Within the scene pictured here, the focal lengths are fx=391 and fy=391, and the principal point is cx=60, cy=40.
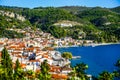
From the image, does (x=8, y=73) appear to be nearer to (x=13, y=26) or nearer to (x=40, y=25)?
(x=13, y=26)

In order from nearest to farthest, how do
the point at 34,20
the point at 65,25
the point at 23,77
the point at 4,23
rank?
the point at 23,77, the point at 4,23, the point at 65,25, the point at 34,20

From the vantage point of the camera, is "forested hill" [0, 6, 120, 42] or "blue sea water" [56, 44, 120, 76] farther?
"forested hill" [0, 6, 120, 42]

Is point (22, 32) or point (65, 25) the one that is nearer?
point (22, 32)

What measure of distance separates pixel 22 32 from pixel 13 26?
609cm

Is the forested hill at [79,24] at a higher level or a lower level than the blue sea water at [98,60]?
higher

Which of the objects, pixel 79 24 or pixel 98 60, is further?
pixel 79 24

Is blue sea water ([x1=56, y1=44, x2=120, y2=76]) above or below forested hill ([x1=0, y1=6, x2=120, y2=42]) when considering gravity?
below

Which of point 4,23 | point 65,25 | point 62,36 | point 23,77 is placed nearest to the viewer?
point 23,77

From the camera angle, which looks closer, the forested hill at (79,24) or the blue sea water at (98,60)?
the blue sea water at (98,60)

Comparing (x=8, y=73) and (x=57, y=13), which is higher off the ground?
(x=57, y=13)

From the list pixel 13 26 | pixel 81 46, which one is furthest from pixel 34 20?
pixel 81 46

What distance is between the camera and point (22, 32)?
11400 centimetres

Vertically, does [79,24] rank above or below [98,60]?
above

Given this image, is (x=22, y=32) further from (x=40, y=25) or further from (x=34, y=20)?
(x=34, y=20)
